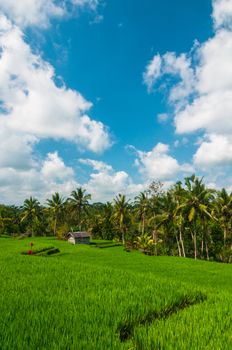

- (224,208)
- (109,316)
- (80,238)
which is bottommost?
(109,316)

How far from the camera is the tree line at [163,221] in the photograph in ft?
126

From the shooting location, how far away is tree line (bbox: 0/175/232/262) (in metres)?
38.3

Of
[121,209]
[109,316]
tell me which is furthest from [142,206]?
[109,316]

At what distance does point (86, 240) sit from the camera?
5150 cm

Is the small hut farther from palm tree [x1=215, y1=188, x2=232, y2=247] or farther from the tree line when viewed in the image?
palm tree [x1=215, y1=188, x2=232, y2=247]

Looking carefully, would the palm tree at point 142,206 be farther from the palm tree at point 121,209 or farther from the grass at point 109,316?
the grass at point 109,316

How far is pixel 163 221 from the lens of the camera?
4197 centimetres

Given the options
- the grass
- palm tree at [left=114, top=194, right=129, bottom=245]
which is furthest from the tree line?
the grass

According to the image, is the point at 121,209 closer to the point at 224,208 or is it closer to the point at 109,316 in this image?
the point at 224,208

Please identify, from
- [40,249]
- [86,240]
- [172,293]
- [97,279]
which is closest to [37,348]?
[172,293]

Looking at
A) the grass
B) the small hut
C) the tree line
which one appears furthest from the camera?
the small hut

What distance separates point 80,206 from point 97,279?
157 ft

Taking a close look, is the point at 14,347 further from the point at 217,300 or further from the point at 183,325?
the point at 217,300

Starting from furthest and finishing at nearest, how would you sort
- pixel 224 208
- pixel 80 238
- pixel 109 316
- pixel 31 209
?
1. pixel 31 209
2. pixel 80 238
3. pixel 224 208
4. pixel 109 316
